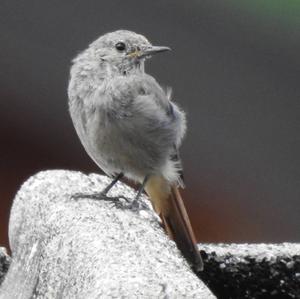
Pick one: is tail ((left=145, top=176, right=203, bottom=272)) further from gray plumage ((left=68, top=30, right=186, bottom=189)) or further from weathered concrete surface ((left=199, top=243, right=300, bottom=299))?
weathered concrete surface ((left=199, top=243, right=300, bottom=299))

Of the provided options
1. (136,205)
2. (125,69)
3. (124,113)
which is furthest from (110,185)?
(125,69)

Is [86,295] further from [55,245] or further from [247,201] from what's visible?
[247,201]

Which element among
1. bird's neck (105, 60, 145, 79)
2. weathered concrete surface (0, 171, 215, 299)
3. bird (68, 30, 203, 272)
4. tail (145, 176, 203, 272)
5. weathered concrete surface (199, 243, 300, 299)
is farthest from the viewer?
bird's neck (105, 60, 145, 79)

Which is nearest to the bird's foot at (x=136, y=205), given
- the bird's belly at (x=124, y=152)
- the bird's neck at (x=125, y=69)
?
the bird's belly at (x=124, y=152)

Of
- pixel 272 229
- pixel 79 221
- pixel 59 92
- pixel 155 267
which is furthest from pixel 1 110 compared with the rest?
pixel 155 267

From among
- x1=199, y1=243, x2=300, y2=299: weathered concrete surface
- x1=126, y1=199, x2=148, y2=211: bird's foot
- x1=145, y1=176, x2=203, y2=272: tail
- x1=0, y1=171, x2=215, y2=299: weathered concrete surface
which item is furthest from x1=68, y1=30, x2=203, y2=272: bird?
x1=199, y1=243, x2=300, y2=299: weathered concrete surface

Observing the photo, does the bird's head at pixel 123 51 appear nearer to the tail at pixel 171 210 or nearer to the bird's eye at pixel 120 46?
the bird's eye at pixel 120 46
